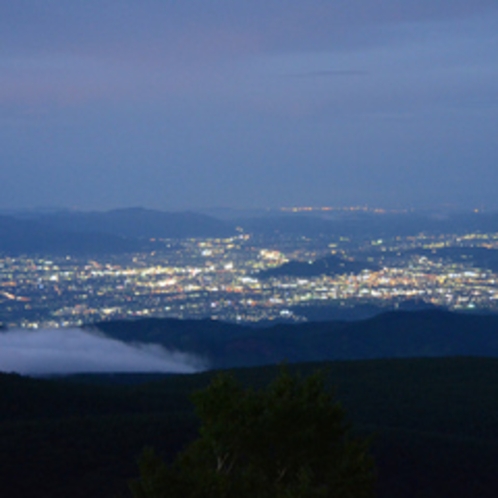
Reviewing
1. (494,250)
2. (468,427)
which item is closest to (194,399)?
(468,427)

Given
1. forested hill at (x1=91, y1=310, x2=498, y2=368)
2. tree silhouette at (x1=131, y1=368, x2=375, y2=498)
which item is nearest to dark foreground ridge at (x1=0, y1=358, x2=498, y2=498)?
tree silhouette at (x1=131, y1=368, x2=375, y2=498)

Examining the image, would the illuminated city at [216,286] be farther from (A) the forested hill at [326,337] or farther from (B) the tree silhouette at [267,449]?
(B) the tree silhouette at [267,449]

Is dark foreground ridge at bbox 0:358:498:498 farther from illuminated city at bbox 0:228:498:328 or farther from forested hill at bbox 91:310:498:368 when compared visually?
illuminated city at bbox 0:228:498:328

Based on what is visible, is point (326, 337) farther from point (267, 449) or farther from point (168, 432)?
point (267, 449)

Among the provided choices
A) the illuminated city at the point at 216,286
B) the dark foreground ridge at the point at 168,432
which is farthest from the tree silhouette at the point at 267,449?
the illuminated city at the point at 216,286

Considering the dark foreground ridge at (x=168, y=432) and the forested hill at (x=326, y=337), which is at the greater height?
the dark foreground ridge at (x=168, y=432)

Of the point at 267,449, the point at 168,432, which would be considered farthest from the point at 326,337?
the point at 267,449
